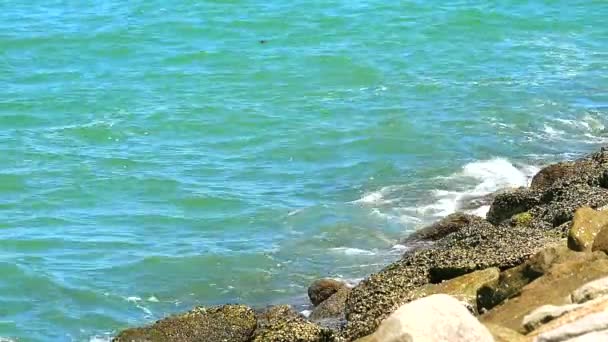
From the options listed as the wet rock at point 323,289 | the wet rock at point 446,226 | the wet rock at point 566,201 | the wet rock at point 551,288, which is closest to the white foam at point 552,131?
the wet rock at point 446,226

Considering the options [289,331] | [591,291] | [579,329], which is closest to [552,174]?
[289,331]

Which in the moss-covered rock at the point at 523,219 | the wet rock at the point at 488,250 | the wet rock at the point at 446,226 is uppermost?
the wet rock at the point at 488,250

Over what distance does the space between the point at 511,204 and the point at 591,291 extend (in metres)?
9.39

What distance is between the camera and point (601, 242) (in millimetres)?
12852

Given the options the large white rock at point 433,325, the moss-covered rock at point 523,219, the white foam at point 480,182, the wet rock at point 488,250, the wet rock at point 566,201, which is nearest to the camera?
the large white rock at point 433,325

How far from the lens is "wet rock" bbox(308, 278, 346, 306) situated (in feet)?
60.7

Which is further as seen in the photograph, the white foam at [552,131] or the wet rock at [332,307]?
the white foam at [552,131]

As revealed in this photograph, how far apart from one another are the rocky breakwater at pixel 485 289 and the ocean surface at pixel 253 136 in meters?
2.65

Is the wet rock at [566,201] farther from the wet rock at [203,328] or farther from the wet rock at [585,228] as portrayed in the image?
the wet rock at [203,328]

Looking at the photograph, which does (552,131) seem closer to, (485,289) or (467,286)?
(467,286)

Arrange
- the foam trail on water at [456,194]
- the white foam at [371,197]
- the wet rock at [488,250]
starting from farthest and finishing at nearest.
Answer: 1. the white foam at [371,197]
2. the foam trail on water at [456,194]
3. the wet rock at [488,250]

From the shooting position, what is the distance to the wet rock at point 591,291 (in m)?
10.6

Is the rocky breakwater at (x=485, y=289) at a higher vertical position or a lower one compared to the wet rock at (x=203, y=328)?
higher

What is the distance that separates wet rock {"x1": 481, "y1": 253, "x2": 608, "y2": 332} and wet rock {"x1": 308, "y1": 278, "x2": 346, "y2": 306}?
5.92 meters
